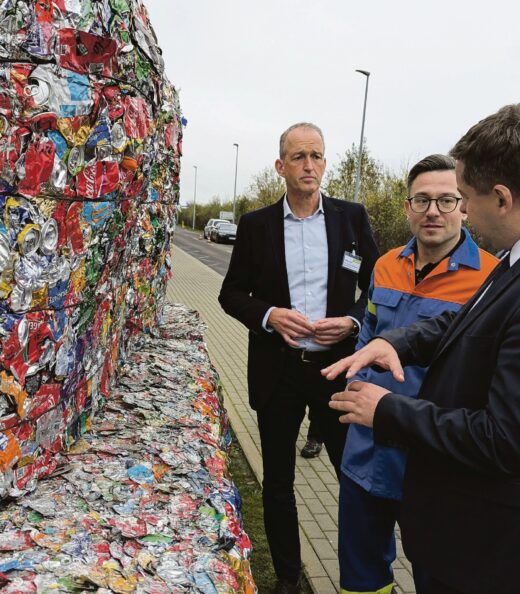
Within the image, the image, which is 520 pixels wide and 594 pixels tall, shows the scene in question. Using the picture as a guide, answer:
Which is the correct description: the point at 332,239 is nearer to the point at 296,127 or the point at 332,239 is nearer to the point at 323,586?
the point at 296,127

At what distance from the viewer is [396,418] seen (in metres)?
1.39

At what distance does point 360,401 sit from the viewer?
150cm

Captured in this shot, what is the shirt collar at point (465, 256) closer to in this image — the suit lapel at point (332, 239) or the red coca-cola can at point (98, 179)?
the suit lapel at point (332, 239)

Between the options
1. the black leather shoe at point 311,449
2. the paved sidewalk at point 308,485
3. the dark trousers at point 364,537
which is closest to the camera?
the dark trousers at point 364,537

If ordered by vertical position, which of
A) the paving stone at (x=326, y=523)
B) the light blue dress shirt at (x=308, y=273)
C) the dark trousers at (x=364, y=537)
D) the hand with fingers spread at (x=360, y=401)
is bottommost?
the paving stone at (x=326, y=523)

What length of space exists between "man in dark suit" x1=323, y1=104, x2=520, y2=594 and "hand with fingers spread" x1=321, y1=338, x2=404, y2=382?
45 millimetres

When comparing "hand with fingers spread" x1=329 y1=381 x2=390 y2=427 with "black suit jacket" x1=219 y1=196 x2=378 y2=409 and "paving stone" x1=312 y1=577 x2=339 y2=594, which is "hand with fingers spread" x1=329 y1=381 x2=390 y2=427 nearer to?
"black suit jacket" x1=219 y1=196 x2=378 y2=409

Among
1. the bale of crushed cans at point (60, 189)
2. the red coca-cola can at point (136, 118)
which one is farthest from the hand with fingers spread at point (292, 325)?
the red coca-cola can at point (136, 118)

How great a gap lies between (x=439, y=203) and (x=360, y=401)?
991 mm

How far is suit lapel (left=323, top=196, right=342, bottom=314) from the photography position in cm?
260

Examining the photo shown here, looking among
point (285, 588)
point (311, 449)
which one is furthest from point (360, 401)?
point (311, 449)

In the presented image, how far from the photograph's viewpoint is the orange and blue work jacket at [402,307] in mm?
2090

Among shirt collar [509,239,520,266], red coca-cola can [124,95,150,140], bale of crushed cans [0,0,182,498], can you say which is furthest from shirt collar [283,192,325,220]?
shirt collar [509,239,520,266]

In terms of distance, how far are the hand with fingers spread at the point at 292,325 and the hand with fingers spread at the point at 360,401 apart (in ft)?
2.82
